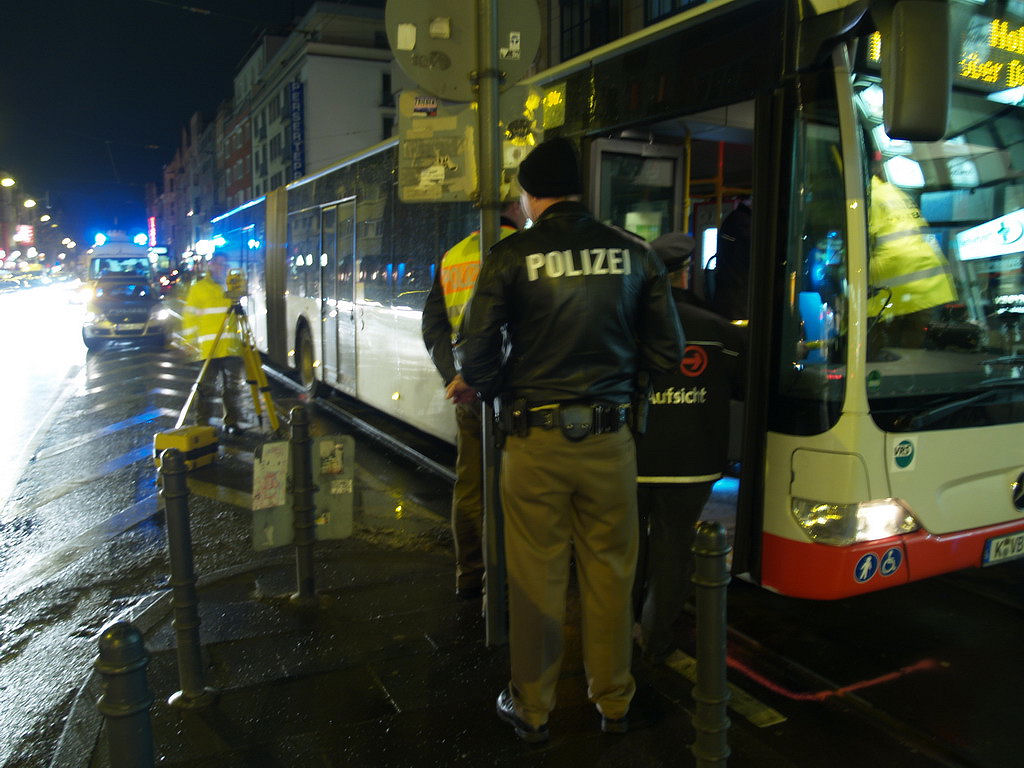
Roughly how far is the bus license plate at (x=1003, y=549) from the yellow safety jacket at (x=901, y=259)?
1188 mm

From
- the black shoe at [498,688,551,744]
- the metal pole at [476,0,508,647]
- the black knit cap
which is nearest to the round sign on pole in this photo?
the metal pole at [476,0,508,647]

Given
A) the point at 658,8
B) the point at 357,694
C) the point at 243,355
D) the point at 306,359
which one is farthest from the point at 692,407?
the point at 658,8

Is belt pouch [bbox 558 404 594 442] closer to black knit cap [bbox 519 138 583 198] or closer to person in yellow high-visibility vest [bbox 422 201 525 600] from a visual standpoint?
person in yellow high-visibility vest [bbox 422 201 525 600]

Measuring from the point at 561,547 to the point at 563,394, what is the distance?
1.94 ft

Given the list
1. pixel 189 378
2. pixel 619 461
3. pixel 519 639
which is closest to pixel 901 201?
pixel 619 461

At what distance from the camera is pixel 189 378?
1414cm

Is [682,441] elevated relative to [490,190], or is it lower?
lower

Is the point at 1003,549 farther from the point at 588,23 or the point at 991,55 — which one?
the point at 588,23

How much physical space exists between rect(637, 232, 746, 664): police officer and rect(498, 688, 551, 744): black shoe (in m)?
0.86

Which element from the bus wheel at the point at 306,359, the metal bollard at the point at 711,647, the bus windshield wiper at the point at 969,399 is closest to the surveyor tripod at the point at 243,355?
the bus wheel at the point at 306,359

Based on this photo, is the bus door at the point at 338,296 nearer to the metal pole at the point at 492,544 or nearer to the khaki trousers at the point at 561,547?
the metal pole at the point at 492,544

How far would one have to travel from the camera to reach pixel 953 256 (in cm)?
395

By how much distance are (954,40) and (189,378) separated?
13.0 meters

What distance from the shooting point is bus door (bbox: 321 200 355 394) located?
9508 mm
